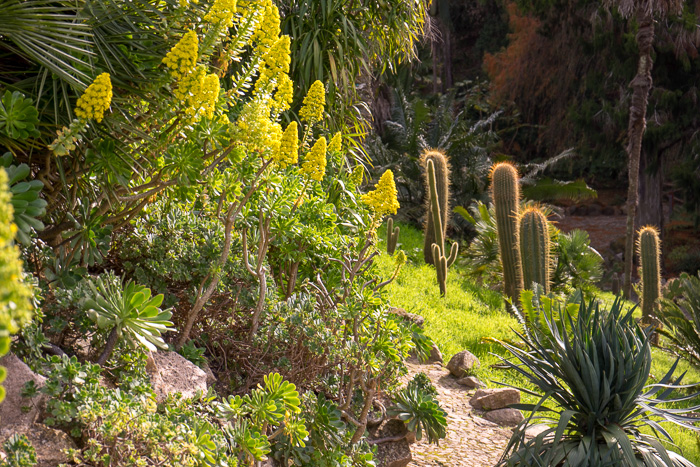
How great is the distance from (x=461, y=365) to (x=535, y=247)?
3.02m

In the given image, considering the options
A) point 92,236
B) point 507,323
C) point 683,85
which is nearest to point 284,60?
point 92,236

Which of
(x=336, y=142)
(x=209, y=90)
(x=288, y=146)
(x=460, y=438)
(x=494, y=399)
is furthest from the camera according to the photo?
(x=494, y=399)

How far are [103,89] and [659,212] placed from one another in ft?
54.1

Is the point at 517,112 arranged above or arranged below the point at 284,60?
above

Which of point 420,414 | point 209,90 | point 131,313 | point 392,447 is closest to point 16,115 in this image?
point 209,90

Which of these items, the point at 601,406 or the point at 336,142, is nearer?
the point at 601,406

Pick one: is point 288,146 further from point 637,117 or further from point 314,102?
point 637,117

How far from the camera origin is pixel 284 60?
2.62 meters

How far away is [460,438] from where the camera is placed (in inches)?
170

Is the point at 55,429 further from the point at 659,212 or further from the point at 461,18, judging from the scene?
the point at 461,18

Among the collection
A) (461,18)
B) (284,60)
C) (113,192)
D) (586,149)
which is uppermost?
(461,18)

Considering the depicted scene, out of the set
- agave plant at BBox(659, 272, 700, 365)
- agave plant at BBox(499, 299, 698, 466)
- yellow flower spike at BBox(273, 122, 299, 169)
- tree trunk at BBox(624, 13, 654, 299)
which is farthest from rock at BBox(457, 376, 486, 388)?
tree trunk at BBox(624, 13, 654, 299)

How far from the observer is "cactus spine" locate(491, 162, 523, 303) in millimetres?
8430

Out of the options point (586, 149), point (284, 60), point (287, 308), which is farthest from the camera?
point (586, 149)
